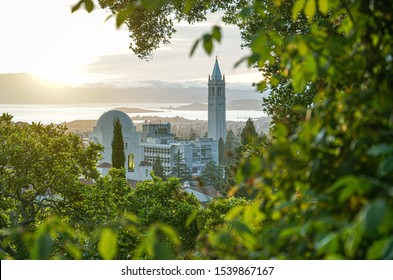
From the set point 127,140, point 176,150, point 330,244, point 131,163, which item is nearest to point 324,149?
point 330,244

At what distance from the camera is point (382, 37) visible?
1.26 m

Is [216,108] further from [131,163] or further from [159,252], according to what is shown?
[159,252]

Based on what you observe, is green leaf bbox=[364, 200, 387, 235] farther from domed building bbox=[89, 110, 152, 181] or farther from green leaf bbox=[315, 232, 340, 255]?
domed building bbox=[89, 110, 152, 181]

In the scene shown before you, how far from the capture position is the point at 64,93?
16.1 meters

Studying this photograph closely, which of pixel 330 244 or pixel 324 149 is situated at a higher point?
pixel 324 149

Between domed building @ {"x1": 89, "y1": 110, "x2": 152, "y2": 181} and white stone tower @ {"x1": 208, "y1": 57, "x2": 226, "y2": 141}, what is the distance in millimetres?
16096

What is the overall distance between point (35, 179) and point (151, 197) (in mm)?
1818

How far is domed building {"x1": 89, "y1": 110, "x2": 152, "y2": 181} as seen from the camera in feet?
93.5

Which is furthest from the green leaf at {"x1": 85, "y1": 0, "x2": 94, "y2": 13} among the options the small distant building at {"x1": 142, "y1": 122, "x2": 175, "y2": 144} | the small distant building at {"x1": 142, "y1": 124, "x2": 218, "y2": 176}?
the small distant building at {"x1": 142, "y1": 122, "x2": 175, "y2": 144}

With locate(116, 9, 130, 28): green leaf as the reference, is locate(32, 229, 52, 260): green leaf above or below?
below

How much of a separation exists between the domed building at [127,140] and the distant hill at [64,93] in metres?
3.40

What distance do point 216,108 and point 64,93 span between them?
33.6 meters

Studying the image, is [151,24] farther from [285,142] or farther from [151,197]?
[285,142]
